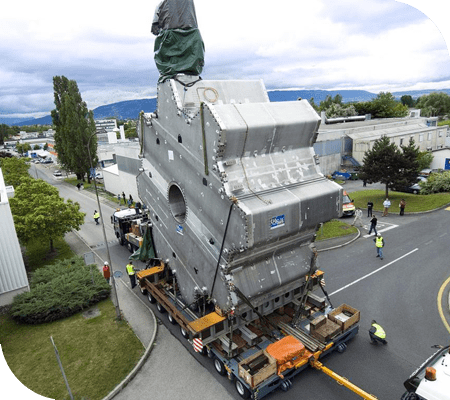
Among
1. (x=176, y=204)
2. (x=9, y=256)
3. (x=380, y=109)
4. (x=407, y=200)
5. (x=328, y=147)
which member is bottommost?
(x=407, y=200)

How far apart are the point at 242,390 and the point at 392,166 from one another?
1962 centimetres

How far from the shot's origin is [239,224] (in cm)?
723

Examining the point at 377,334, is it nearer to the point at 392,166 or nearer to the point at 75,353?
the point at 75,353

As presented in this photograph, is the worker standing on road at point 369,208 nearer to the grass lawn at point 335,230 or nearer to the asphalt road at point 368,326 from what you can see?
the grass lawn at point 335,230

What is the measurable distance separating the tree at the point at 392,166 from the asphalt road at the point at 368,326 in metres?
5.39

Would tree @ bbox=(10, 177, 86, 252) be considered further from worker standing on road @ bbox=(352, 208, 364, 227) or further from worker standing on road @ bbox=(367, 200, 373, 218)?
worker standing on road @ bbox=(367, 200, 373, 218)

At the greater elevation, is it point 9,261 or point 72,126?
point 72,126

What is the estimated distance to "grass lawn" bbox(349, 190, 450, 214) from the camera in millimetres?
22547

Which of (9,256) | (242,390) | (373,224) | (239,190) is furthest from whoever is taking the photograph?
(373,224)

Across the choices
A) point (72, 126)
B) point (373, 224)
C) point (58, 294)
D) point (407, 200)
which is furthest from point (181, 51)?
point (72, 126)

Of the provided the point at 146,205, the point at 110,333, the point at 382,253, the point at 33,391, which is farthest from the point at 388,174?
the point at 33,391

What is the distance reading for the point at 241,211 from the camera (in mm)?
7074

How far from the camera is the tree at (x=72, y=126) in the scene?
40125 mm

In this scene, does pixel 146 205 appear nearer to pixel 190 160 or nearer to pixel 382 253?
pixel 190 160
